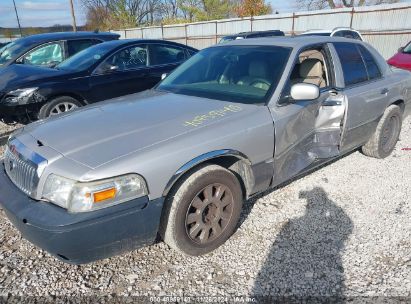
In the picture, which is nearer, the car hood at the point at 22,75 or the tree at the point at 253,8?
the car hood at the point at 22,75

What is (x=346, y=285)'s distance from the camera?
2.62m

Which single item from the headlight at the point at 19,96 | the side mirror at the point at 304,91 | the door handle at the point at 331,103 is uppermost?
the side mirror at the point at 304,91

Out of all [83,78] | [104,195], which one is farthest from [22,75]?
[104,195]

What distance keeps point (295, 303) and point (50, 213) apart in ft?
5.78

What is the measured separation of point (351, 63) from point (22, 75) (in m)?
5.06

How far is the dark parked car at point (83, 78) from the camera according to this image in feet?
18.5

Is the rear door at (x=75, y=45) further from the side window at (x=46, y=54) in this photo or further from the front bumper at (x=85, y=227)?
the front bumper at (x=85, y=227)

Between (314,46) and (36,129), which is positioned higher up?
(314,46)

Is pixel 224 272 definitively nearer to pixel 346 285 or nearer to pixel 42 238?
pixel 346 285

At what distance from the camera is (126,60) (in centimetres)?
649

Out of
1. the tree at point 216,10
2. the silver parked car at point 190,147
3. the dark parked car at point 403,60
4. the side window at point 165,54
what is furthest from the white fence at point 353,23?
the tree at point 216,10

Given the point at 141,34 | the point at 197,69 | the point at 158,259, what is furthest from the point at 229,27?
the point at 158,259

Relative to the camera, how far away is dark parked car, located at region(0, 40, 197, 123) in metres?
5.63

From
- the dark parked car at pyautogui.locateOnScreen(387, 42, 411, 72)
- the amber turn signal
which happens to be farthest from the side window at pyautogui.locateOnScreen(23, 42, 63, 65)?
the dark parked car at pyautogui.locateOnScreen(387, 42, 411, 72)
